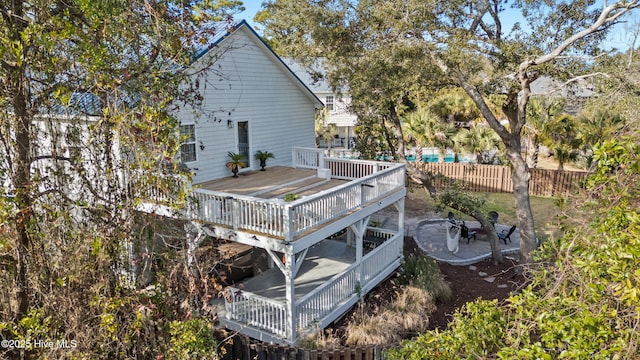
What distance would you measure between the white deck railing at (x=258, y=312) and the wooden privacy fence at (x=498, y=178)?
54.1ft

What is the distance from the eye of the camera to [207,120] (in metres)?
12.5

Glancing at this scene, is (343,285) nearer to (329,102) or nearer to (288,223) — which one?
(288,223)

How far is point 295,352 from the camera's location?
24.8 ft

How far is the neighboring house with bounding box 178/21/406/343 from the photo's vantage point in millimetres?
8992

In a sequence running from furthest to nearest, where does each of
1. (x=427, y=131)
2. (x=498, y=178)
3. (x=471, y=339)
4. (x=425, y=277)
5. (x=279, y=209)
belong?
(x=498, y=178), (x=427, y=131), (x=425, y=277), (x=279, y=209), (x=471, y=339)

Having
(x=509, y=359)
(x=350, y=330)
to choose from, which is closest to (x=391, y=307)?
(x=350, y=330)

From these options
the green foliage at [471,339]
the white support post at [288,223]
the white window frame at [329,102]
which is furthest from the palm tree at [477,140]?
the green foliage at [471,339]

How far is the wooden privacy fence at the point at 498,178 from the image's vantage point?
24125 millimetres

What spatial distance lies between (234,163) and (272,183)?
1.57 m

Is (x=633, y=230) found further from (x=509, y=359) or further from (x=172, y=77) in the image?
(x=172, y=77)

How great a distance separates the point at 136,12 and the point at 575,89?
12649mm

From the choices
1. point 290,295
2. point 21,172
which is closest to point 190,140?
point 290,295

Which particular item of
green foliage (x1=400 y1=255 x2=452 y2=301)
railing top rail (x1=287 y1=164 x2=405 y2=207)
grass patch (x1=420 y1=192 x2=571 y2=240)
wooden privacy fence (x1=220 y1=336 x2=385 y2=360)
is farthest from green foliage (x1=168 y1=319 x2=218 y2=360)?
grass patch (x1=420 y1=192 x2=571 y2=240)

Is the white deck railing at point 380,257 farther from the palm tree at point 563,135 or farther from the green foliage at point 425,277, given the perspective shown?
the palm tree at point 563,135
